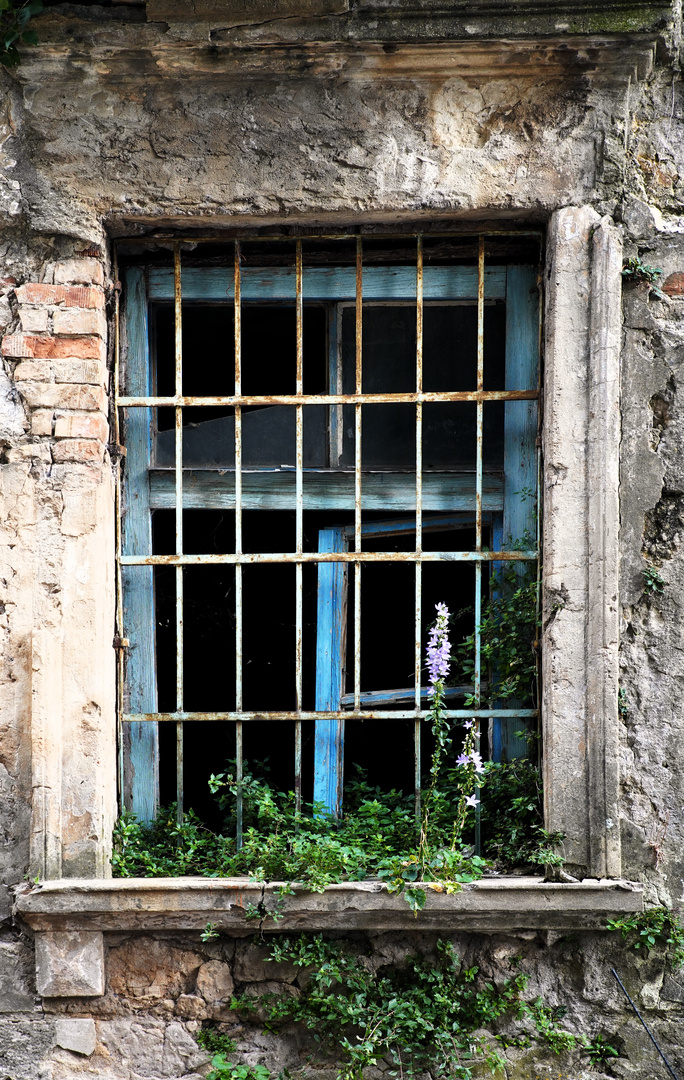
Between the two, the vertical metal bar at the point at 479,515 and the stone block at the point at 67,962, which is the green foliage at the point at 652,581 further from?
the stone block at the point at 67,962

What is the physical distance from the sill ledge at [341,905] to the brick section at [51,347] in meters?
1.61

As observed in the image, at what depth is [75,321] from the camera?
260 centimetres

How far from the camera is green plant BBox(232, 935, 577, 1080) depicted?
2.44 m

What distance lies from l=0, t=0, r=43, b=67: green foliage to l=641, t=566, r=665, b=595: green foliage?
2443mm

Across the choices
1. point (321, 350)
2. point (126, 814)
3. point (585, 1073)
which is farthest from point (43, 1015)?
point (321, 350)

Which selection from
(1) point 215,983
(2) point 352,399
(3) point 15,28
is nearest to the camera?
(3) point 15,28

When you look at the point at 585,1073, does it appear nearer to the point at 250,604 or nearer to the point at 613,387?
the point at 250,604

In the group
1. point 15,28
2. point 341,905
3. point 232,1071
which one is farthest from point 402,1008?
point 15,28

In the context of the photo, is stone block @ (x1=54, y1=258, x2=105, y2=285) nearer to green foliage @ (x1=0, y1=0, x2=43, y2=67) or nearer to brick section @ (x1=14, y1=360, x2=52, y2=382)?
brick section @ (x1=14, y1=360, x2=52, y2=382)

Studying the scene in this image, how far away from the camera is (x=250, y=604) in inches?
116

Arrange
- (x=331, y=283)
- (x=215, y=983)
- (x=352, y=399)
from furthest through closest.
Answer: (x=331, y=283), (x=352, y=399), (x=215, y=983)

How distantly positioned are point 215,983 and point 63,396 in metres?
1.87

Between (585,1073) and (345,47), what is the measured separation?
315cm

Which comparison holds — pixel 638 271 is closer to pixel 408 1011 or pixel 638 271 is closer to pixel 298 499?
pixel 298 499
